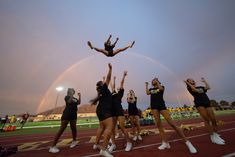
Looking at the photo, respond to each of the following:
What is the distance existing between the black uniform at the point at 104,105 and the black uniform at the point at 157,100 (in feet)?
5.79

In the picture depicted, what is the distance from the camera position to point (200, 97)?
6.57 metres

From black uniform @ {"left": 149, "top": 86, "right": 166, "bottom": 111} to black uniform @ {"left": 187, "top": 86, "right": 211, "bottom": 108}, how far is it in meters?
1.53

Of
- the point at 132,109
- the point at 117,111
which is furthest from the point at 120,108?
the point at 132,109

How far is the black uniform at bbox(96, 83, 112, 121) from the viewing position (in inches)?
194

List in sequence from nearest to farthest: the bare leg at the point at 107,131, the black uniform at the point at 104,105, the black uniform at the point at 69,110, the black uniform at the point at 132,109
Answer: the bare leg at the point at 107,131 < the black uniform at the point at 104,105 < the black uniform at the point at 69,110 < the black uniform at the point at 132,109

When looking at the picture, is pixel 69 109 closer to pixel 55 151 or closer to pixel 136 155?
pixel 55 151

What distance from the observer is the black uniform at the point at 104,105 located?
4.93 m

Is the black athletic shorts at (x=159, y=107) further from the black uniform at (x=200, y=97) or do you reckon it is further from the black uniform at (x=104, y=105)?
the black uniform at (x=104, y=105)

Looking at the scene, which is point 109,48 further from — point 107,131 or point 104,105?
point 107,131

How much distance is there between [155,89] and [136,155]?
241 centimetres

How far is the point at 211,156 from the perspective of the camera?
14.6 ft

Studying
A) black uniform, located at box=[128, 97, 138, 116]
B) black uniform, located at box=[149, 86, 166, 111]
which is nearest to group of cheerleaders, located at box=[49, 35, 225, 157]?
black uniform, located at box=[149, 86, 166, 111]

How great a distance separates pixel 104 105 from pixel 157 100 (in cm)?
204

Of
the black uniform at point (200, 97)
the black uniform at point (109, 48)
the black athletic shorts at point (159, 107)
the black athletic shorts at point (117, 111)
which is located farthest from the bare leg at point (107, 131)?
the black uniform at point (200, 97)
